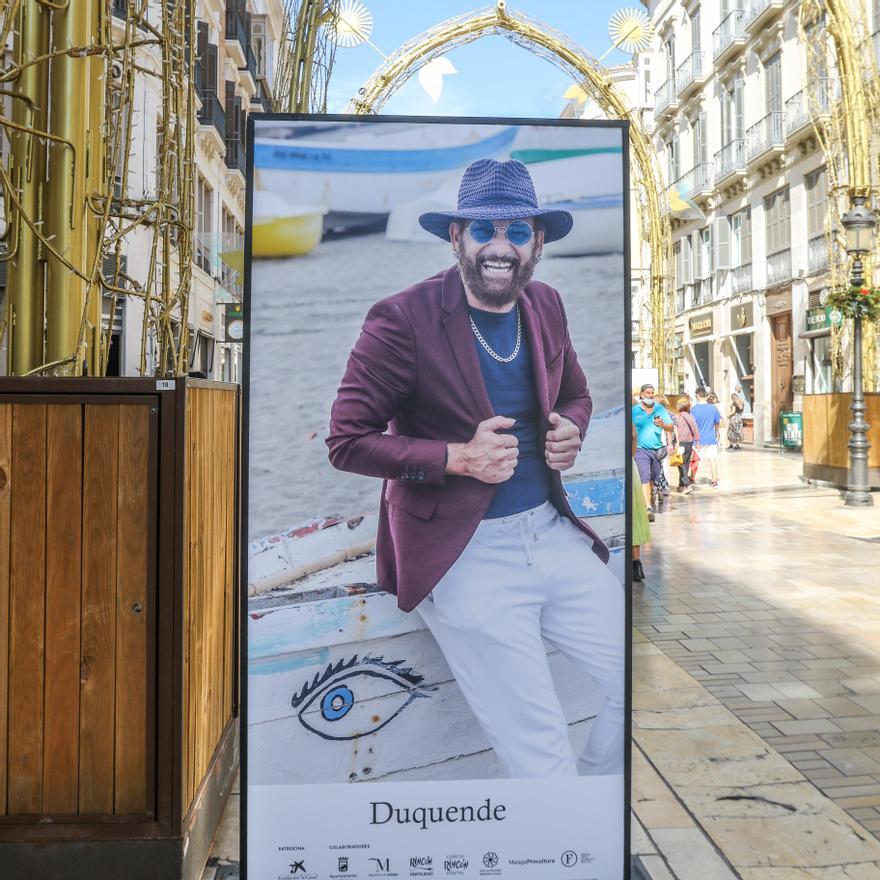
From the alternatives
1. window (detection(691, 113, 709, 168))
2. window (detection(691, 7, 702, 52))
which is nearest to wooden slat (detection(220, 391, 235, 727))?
window (detection(691, 113, 709, 168))

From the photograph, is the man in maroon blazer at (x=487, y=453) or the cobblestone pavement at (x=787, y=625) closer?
the man in maroon blazer at (x=487, y=453)

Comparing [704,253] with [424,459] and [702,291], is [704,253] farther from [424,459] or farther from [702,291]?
[424,459]

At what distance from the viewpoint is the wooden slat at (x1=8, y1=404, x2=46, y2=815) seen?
10.0ft

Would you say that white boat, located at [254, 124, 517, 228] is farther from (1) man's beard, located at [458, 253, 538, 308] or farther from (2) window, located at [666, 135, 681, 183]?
(2) window, located at [666, 135, 681, 183]

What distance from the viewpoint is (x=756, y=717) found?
15.9 feet

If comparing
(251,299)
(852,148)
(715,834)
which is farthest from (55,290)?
(852,148)

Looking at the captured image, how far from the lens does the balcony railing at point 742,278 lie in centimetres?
3122

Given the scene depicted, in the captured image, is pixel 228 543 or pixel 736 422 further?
pixel 736 422

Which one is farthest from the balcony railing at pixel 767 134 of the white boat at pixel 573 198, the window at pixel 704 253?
the white boat at pixel 573 198

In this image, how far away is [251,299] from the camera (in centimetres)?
263

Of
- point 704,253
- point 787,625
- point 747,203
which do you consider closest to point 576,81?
point 787,625

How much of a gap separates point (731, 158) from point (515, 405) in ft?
105

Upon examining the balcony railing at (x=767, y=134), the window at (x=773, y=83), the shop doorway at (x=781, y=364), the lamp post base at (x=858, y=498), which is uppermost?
the window at (x=773, y=83)

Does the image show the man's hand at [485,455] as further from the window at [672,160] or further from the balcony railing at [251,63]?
the window at [672,160]
